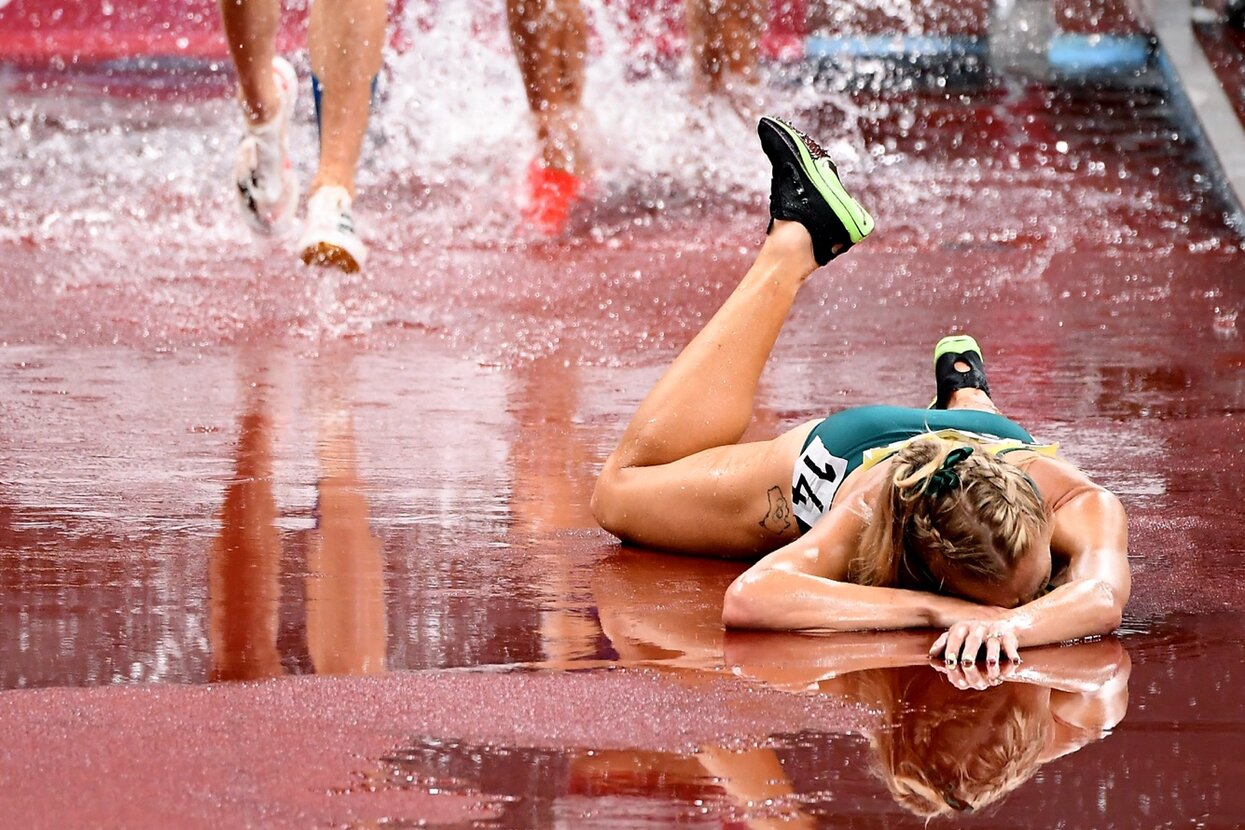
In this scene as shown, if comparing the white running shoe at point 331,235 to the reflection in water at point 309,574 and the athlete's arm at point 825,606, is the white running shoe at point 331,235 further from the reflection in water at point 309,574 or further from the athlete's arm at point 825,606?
the athlete's arm at point 825,606

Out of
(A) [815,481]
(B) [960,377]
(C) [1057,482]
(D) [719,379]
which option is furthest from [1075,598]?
(B) [960,377]

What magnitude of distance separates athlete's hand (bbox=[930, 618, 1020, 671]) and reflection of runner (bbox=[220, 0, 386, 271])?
91.1 inches

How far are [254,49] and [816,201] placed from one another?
1912 mm

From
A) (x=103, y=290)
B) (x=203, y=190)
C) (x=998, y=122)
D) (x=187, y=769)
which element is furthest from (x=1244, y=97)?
(x=187, y=769)

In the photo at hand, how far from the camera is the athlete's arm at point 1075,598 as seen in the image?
2.60 m

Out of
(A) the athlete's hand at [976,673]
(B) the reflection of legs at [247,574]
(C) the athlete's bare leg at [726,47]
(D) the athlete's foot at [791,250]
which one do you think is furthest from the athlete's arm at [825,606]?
(C) the athlete's bare leg at [726,47]

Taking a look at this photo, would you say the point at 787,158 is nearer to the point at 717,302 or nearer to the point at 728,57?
the point at 717,302

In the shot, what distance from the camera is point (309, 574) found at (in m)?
2.99

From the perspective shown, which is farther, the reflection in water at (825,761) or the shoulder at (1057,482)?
the shoulder at (1057,482)

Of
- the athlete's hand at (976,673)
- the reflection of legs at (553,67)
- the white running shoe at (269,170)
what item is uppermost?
the reflection of legs at (553,67)

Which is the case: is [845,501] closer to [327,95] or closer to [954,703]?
[954,703]

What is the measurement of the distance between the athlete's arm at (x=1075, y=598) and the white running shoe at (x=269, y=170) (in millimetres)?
2806

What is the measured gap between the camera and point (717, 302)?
538 cm

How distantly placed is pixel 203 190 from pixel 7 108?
1906 mm
